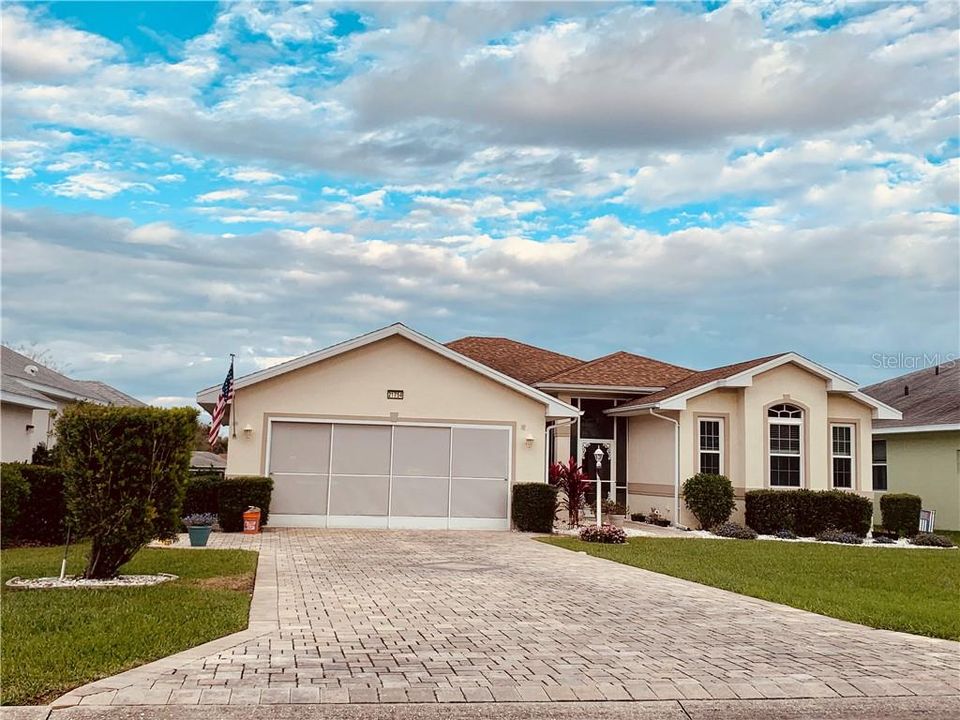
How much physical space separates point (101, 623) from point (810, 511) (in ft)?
61.5

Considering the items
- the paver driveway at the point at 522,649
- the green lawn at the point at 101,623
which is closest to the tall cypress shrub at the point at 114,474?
the green lawn at the point at 101,623

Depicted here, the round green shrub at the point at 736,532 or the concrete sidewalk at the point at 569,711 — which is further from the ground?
the round green shrub at the point at 736,532

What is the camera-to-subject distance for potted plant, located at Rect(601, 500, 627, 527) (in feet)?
81.0

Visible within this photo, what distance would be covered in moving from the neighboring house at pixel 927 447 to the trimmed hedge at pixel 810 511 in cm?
507

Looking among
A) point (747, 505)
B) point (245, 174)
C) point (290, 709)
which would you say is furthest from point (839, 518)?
point (290, 709)

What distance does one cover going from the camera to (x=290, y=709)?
18.7 ft

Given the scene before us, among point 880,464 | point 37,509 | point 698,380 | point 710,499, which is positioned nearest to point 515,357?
point 698,380

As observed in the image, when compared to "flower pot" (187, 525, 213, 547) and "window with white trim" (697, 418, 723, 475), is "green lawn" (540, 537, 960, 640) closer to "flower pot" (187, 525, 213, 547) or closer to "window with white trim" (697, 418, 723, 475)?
"window with white trim" (697, 418, 723, 475)

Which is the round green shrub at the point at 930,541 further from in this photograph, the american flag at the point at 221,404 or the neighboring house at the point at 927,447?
the american flag at the point at 221,404

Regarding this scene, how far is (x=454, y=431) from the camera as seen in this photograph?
21344 millimetres

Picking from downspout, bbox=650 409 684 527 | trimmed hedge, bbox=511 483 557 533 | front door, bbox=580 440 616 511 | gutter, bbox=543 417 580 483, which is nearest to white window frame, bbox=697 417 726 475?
downspout, bbox=650 409 684 527

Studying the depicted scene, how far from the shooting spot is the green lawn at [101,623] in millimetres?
6336

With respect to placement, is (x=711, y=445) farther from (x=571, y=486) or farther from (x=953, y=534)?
(x=953, y=534)

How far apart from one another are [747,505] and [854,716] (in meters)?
17.2
